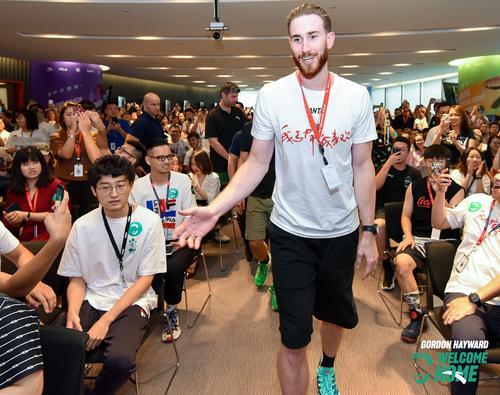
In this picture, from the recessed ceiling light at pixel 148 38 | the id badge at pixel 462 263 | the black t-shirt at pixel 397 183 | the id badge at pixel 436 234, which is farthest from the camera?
the recessed ceiling light at pixel 148 38

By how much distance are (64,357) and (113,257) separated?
35.0 inches

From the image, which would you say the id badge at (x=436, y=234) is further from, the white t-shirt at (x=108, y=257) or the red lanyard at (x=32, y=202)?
the red lanyard at (x=32, y=202)

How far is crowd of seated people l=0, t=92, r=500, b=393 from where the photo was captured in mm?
2436

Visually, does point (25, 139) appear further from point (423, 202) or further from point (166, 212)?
point (423, 202)

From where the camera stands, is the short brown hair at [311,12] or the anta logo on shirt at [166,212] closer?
the short brown hair at [311,12]

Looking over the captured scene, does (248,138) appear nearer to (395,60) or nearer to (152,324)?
(152,324)

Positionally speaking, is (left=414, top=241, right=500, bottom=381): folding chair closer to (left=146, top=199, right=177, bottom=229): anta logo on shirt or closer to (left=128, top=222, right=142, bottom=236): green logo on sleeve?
(left=128, top=222, right=142, bottom=236): green logo on sleeve

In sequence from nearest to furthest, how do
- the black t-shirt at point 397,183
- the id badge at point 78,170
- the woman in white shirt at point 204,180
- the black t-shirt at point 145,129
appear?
the id badge at point 78,170 < the black t-shirt at point 397,183 < the black t-shirt at point 145,129 < the woman in white shirt at point 204,180

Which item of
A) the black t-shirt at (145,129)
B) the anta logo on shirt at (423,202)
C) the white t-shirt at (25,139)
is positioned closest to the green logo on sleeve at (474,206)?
the anta logo on shirt at (423,202)

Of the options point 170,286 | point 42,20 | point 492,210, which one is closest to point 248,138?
point 170,286

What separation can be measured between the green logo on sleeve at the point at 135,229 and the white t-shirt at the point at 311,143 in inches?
36.1

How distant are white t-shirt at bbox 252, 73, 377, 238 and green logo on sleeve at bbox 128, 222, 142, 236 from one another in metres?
0.92

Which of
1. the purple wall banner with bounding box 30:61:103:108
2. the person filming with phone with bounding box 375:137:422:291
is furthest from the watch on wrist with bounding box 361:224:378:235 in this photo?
the purple wall banner with bounding box 30:61:103:108

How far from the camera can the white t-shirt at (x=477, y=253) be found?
2.44 meters
